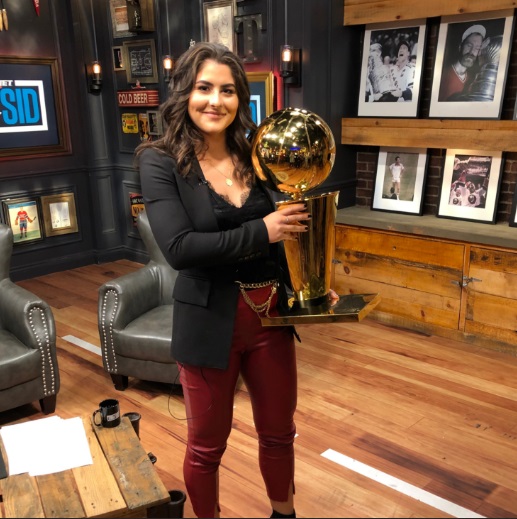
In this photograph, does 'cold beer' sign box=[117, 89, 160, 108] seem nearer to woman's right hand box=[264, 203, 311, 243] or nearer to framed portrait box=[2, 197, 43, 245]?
framed portrait box=[2, 197, 43, 245]

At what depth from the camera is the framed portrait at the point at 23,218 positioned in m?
4.93

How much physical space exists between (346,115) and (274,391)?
306 cm

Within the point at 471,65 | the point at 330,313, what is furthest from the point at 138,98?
the point at 330,313

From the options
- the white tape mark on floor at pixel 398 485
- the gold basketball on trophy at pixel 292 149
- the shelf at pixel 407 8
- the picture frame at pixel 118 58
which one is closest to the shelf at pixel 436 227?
the shelf at pixel 407 8

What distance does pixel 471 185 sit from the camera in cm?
382

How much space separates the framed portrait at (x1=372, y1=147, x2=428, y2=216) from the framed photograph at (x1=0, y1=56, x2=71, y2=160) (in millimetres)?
2778

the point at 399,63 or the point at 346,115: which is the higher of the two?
the point at 399,63

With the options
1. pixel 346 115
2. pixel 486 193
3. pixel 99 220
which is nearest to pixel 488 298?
pixel 486 193

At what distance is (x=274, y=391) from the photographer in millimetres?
1643

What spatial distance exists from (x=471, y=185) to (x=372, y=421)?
1.83 meters

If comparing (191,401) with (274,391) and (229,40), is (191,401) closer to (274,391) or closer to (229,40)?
(274,391)

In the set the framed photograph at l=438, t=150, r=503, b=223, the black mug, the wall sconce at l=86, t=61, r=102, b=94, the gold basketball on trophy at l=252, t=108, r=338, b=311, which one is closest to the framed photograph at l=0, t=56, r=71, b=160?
the wall sconce at l=86, t=61, r=102, b=94

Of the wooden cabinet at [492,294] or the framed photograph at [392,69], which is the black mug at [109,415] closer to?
the wooden cabinet at [492,294]

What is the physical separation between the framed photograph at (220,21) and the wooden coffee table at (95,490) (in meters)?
3.24
